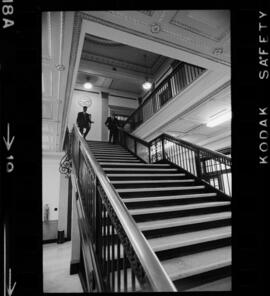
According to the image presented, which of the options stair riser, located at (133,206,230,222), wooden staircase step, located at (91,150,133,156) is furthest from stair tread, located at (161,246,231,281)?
wooden staircase step, located at (91,150,133,156)

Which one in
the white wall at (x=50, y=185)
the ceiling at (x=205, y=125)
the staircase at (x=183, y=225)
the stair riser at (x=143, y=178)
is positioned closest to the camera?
the staircase at (x=183, y=225)

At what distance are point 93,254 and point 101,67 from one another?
814cm

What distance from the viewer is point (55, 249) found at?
7598 millimetres

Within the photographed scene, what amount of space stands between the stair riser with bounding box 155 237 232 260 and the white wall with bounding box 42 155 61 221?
807 centimetres

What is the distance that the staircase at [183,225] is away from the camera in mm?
2129

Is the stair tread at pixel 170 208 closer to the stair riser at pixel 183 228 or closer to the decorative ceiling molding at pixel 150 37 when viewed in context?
the stair riser at pixel 183 228

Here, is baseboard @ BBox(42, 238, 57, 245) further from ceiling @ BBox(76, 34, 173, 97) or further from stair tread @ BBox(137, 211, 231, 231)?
stair tread @ BBox(137, 211, 231, 231)

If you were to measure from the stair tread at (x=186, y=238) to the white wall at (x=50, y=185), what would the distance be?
782 cm

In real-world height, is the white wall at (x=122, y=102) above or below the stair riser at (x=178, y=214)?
above

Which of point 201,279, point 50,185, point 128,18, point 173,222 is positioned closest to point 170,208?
point 173,222

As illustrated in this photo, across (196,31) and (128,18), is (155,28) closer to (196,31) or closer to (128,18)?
(128,18)

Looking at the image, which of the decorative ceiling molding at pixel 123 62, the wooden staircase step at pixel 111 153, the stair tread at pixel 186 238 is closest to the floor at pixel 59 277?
the stair tread at pixel 186 238
